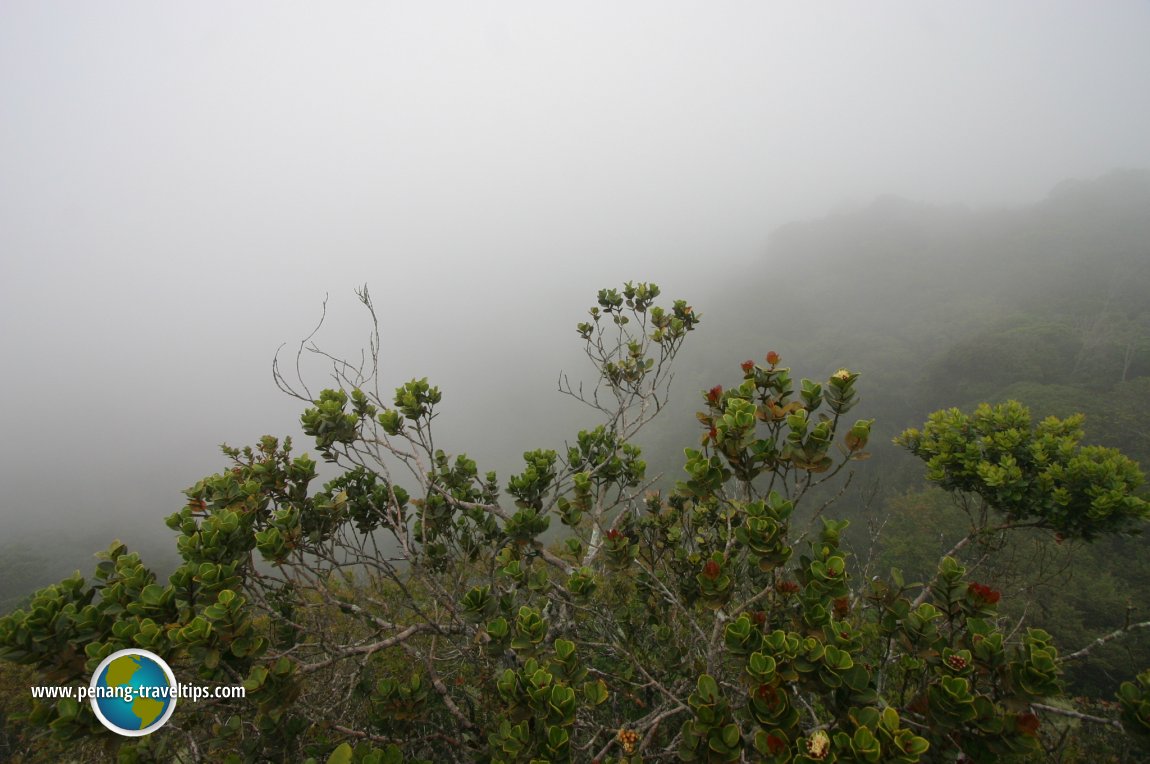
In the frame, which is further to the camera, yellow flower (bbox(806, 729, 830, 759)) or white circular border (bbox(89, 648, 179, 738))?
white circular border (bbox(89, 648, 179, 738))

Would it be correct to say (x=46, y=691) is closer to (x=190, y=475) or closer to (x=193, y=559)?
(x=193, y=559)

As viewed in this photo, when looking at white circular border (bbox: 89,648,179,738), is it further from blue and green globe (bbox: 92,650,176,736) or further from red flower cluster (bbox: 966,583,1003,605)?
red flower cluster (bbox: 966,583,1003,605)

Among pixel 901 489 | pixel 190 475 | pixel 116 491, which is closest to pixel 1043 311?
pixel 901 489

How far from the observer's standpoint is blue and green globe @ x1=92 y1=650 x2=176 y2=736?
2.18 m

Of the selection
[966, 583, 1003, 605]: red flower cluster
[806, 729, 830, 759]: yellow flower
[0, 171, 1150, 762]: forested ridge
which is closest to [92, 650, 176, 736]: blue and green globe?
[0, 171, 1150, 762]: forested ridge

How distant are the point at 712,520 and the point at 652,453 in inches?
1547

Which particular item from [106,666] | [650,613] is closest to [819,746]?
[650,613]

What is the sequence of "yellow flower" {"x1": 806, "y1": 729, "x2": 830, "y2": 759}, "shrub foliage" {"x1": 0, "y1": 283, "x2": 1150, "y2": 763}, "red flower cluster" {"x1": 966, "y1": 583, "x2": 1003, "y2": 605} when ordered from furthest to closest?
"red flower cluster" {"x1": 966, "y1": 583, "x2": 1003, "y2": 605} → "shrub foliage" {"x1": 0, "y1": 283, "x2": 1150, "y2": 763} → "yellow flower" {"x1": 806, "y1": 729, "x2": 830, "y2": 759}

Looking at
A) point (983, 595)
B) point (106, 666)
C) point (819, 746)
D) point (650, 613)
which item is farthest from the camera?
point (650, 613)

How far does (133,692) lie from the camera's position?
7.62ft

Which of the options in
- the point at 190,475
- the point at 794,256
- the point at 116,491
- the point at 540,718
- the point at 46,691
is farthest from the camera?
the point at 794,256

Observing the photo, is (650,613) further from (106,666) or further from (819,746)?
(106,666)

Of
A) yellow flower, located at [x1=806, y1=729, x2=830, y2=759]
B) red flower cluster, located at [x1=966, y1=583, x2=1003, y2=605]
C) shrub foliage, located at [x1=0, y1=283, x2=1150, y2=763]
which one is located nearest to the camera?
yellow flower, located at [x1=806, y1=729, x2=830, y2=759]

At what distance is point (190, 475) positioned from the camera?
6881 centimetres
